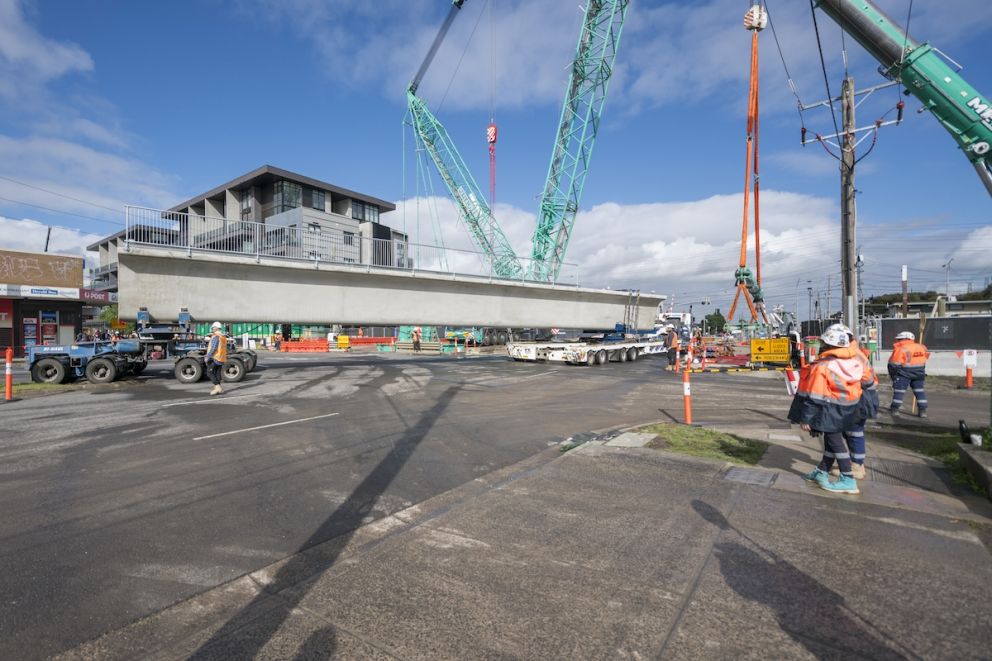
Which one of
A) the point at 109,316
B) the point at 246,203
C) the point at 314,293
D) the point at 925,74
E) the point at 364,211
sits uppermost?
the point at 364,211

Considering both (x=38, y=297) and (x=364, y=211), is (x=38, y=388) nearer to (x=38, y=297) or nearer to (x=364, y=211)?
(x=38, y=297)

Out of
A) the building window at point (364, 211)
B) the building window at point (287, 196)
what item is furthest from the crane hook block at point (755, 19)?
the building window at point (364, 211)

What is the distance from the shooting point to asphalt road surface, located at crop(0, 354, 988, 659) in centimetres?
341

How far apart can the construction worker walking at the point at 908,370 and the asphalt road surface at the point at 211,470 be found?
7.49 ft

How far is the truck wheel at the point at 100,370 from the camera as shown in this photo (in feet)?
50.5

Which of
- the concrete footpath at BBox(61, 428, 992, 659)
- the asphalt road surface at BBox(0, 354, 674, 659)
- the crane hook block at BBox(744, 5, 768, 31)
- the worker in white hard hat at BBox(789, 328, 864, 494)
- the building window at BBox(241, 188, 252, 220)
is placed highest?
the building window at BBox(241, 188, 252, 220)

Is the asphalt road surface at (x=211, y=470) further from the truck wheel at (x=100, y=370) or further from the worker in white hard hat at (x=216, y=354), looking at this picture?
the truck wheel at (x=100, y=370)

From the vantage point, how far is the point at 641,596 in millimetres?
3180

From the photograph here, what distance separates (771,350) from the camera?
67.8 ft

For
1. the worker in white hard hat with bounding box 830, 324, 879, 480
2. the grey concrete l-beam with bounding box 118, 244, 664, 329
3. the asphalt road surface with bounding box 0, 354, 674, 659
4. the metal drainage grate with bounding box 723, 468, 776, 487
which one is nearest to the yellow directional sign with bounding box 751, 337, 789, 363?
the grey concrete l-beam with bounding box 118, 244, 664, 329

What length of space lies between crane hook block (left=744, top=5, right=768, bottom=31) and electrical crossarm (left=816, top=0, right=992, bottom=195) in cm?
577

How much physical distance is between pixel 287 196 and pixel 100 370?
149 feet

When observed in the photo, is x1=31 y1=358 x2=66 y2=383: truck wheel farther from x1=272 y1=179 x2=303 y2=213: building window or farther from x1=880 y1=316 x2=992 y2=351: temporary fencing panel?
x1=272 y1=179 x2=303 y2=213: building window

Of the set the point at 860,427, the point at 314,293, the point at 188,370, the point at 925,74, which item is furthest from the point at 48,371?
the point at 925,74
